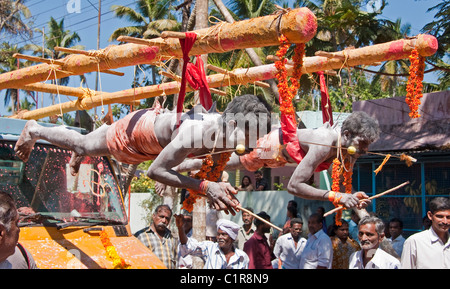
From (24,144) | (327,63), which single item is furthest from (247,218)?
(24,144)

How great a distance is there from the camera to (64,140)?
486 cm

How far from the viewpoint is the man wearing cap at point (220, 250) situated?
5926 millimetres

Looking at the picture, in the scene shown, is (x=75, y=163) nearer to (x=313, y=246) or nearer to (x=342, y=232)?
(x=313, y=246)

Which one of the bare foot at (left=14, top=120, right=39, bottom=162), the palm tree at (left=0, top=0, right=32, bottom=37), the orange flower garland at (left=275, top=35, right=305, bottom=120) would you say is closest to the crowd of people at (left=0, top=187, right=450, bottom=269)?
the orange flower garland at (left=275, top=35, right=305, bottom=120)

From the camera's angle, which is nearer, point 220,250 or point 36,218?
point 36,218

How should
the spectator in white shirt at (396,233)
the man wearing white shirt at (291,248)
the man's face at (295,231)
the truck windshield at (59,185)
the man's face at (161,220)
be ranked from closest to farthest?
the truck windshield at (59,185) < the man's face at (161,220) < the man wearing white shirt at (291,248) < the man's face at (295,231) < the spectator in white shirt at (396,233)

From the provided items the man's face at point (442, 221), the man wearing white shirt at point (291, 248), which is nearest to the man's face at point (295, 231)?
the man wearing white shirt at point (291, 248)

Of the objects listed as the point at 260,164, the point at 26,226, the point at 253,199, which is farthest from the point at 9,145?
the point at 253,199

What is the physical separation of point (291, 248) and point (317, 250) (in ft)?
1.96

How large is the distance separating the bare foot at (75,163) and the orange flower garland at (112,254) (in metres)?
0.79

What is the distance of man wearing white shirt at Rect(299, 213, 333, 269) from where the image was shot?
657 centimetres

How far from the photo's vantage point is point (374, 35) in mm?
12781

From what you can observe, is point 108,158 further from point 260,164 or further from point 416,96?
point 416,96

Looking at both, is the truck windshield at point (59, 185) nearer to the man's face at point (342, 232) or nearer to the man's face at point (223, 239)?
the man's face at point (223, 239)
